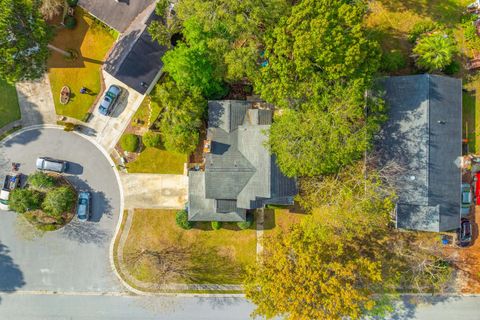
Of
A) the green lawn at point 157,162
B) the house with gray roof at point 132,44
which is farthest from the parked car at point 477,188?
the house with gray roof at point 132,44

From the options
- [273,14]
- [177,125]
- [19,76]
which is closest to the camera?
[273,14]

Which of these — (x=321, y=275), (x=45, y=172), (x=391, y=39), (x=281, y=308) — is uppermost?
(x=391, y=39)

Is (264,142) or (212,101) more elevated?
(212,101)

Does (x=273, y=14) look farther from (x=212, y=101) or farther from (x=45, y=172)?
(x=45, y=172)

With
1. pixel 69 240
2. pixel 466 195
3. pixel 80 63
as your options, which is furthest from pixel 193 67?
pixel 466 195

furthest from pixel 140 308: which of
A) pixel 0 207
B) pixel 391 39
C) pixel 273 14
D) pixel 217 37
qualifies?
pixel 391 39

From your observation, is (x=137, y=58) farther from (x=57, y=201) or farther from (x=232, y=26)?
(x=57, y=201)

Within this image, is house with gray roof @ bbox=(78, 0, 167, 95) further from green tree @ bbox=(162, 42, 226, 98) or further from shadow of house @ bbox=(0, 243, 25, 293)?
shadow of house @ bbox=(0, 243, 25, 293)

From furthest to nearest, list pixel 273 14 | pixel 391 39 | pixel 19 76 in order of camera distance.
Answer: pixel 391 39
pixel 19 76
pixel 273 14
